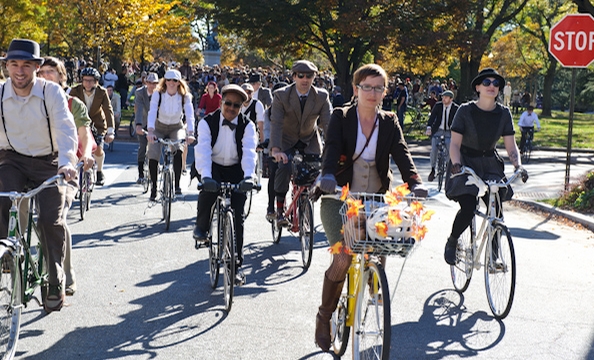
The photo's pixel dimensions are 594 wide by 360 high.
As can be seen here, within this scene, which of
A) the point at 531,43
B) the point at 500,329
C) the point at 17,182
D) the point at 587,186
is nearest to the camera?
the point at 17,182

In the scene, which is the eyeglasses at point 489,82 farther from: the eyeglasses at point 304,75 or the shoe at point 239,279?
the shoe at point 239,279

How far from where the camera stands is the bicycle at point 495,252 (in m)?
6.78

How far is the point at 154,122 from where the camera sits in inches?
451

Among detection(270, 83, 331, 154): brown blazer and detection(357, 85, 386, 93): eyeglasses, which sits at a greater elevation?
detection(357, 85, 386, 93): eyeglasses

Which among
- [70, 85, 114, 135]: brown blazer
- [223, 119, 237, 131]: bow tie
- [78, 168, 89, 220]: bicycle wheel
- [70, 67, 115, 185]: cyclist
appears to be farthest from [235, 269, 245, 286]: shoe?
[70, 85, 114, 135]: brown blazer

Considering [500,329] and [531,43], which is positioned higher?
[531,43]

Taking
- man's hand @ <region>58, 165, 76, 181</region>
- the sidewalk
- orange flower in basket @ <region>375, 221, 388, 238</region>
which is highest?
man's hand @ <region>58, 165, 76, 181</region>

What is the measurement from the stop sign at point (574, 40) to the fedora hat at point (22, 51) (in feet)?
36.4

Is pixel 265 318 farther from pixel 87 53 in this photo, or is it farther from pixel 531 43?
pixel 531 43

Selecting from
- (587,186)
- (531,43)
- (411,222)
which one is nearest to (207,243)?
(411,222)

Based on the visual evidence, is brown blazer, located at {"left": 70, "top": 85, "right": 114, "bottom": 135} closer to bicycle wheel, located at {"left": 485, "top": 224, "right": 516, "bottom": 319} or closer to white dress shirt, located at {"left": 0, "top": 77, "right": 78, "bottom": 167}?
white dress shirt, located at {"left": 0, "top": 77, "right": 78, "bottom": 167}

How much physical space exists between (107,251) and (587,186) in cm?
846

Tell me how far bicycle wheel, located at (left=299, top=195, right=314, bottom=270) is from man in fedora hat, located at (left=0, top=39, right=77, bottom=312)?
3.16 m

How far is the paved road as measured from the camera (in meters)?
5.93
